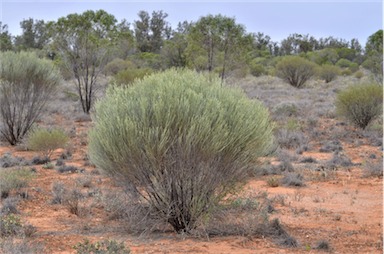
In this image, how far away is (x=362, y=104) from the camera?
20.6 meters

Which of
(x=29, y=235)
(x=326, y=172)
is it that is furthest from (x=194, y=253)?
(x=326, y=172)

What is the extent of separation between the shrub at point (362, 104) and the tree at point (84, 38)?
1058 cm

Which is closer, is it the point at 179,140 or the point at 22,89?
the point at 179,140

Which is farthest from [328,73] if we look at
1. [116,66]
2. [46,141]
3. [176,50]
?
[46,141]

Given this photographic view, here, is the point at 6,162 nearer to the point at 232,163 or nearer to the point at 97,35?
the point at 232,163

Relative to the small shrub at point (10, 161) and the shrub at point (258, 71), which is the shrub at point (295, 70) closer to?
the shrub at point (258, 71)

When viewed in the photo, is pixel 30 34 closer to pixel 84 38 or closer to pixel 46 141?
pixel 84 38

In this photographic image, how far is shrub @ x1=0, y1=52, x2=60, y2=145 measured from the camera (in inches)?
661

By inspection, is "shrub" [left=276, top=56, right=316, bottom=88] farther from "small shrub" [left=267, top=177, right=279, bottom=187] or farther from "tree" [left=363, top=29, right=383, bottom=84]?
"small shrub" [left=267, top=177, right=279, bottom=187]

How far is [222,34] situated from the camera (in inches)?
1051

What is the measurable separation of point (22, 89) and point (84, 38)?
6.64 m

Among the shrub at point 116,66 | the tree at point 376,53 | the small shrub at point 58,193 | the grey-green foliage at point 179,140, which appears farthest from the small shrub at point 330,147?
the shrub at point 116,66

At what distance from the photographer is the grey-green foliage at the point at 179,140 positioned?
23.1 ft

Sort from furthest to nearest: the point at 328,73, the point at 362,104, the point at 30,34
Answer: the point at 30,34
the point at 328,73
the point at 362,104
